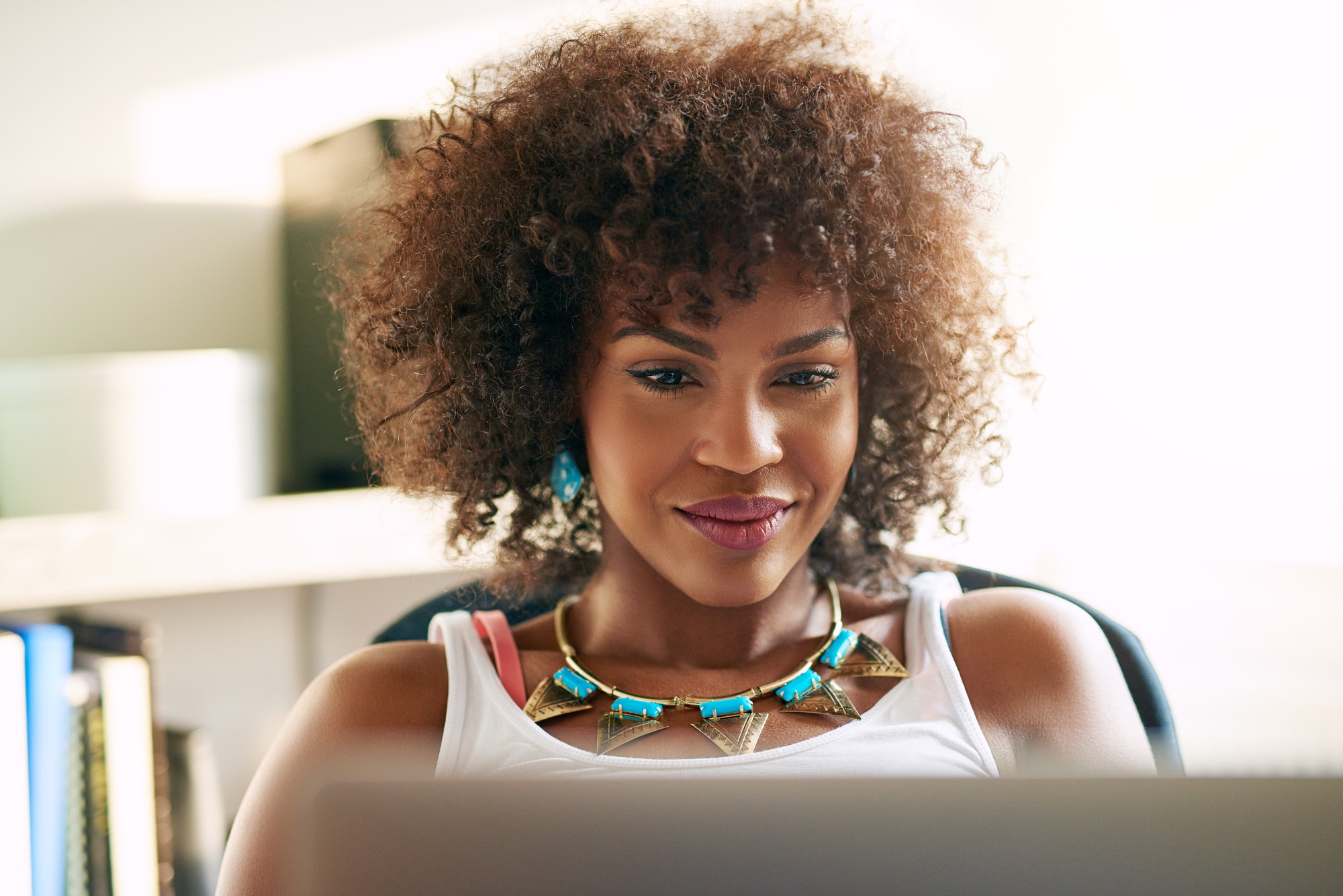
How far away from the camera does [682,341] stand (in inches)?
31.3

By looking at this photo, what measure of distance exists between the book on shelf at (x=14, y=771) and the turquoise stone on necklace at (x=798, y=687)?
0.68m

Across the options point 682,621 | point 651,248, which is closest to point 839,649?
point 682,621

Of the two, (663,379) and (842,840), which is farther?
(663,379)

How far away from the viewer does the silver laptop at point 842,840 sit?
1.30 ft

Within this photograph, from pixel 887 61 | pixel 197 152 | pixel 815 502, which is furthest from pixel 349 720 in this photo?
pixel 197 152

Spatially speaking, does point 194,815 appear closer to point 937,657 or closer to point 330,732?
point 330,732

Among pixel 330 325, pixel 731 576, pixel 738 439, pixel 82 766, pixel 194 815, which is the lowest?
pixel 194 815

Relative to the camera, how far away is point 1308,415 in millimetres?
1586

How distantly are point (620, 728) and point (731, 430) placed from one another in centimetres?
27

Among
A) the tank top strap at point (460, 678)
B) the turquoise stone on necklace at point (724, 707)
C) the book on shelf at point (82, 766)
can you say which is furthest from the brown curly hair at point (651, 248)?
the book on shelf at point (82, 766)

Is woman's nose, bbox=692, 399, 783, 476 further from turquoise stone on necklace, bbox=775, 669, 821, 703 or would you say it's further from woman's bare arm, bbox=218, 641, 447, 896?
woman's bare arm, bbox=218, 641, 447, 896

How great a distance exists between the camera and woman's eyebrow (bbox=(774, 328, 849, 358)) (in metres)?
0.80

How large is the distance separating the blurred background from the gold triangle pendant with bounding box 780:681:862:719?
40 cm

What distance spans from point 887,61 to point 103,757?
0.96m
